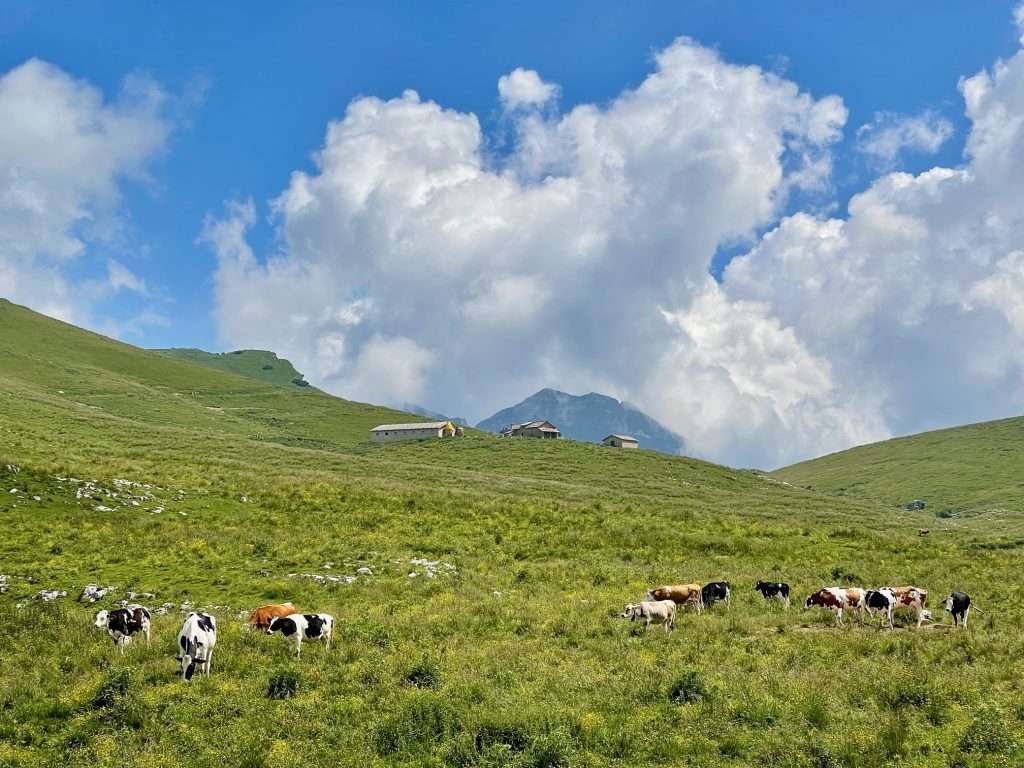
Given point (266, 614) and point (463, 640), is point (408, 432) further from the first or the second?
point (463, 640)

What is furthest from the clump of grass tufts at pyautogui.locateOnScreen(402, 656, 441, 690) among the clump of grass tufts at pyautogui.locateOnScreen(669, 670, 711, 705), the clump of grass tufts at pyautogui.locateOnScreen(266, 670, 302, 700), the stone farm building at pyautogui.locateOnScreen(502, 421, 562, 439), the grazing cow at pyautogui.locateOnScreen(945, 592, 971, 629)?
the stone farm building at pyautogui.locateOnScreen(502, 421, 562, 439)

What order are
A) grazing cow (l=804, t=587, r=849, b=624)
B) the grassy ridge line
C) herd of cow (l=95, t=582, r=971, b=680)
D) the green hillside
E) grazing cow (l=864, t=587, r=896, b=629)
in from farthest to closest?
the green hillside < grazing cow (l=804, t=587, r=849, b=624) < grazing cow (l=864, t=587, r=896, b=629) < herd of cow (l=95, t=582, r=971, b=680) < the grassy ridge line

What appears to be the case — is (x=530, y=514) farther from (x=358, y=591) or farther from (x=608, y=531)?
(x=358, y=591)

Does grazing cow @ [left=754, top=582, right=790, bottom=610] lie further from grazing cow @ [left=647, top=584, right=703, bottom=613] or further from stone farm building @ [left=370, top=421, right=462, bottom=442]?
stone farm building @ [left=370, top=421, right=462, bottom=442]

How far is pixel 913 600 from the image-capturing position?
75.4 feet

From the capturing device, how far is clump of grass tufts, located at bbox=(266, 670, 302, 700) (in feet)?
51.2

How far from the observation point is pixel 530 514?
1770 inches

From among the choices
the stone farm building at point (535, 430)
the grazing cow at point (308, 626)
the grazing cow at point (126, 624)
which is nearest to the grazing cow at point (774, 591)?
the grazing cow at point (308, 626)

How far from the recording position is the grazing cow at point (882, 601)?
22391 millimetres

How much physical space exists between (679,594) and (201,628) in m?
15.6

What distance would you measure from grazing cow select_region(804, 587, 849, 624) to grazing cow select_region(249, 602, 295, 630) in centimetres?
1740

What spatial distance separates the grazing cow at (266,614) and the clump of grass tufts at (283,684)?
4.27 meters

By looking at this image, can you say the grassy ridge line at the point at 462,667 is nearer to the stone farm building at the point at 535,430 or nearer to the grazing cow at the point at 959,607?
the grazing cow at the point at 959,607

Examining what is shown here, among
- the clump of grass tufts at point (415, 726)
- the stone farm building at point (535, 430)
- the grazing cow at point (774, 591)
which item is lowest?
the clump of grass tufts at point (415, 726)
